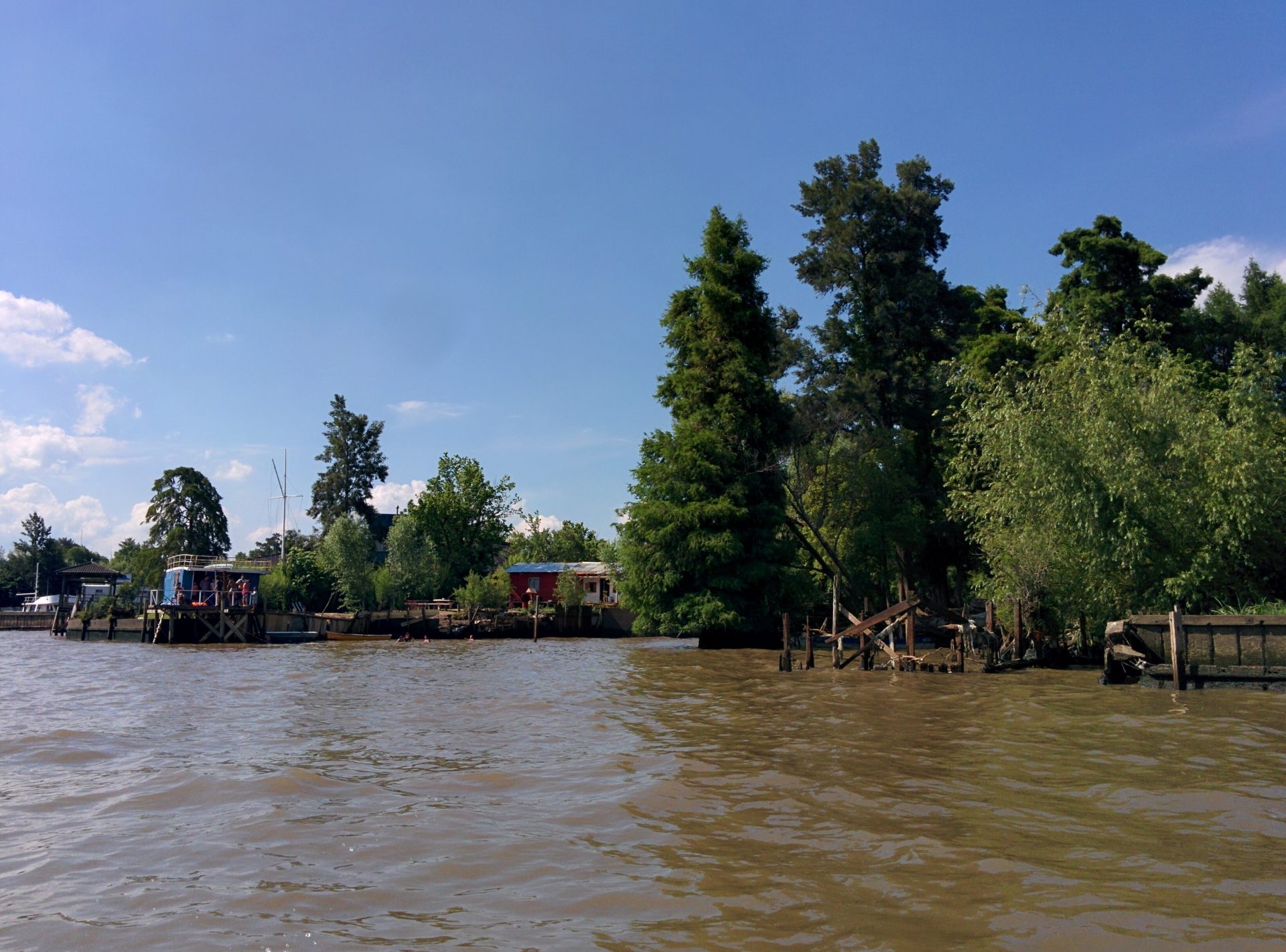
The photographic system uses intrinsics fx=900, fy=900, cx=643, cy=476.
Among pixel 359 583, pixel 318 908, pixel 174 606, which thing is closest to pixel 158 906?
pixel 318 908

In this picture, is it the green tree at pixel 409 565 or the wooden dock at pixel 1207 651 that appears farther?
the green tree at pixel 409 565

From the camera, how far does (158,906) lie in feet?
21.2

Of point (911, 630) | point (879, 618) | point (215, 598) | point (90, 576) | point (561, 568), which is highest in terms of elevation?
point (561, 568)

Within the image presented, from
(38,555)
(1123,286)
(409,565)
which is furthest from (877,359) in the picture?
(38,555)

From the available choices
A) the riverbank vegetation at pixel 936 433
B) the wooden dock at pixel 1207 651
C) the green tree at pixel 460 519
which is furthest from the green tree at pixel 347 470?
the wooden dock at pixel 1207 651

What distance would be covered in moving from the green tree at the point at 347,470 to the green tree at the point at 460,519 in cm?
901

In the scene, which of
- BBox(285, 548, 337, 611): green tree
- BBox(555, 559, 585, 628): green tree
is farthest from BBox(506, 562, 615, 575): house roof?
BBox(285, 548, 337, 611): green tree

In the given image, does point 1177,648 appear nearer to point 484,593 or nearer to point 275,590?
point 484,593

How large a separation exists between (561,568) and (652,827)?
59738mm

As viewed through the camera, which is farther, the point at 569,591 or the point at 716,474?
the point at 569,591

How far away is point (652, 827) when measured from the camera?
8516mm

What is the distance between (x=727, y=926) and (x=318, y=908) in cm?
289

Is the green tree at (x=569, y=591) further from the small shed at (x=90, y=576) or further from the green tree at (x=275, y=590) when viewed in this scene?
the small shed at (x=90, y=576)

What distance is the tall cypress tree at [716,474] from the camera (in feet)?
125
